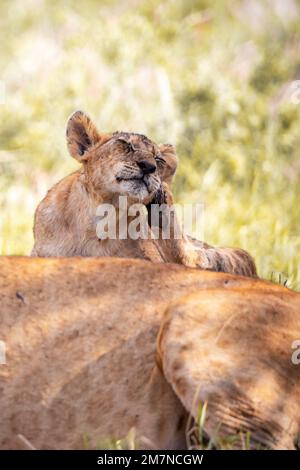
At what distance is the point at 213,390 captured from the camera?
4.23 m

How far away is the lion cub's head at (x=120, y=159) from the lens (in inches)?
245

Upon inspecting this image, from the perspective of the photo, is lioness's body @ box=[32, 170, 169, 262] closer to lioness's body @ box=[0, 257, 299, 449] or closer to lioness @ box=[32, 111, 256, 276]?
lioness @ box=[32, 111, 256, 276]

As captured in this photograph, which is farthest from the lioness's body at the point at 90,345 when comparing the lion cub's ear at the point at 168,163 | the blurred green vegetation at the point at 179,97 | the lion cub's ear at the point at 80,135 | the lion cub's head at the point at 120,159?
the blurred green vegetation at the point at 179,97

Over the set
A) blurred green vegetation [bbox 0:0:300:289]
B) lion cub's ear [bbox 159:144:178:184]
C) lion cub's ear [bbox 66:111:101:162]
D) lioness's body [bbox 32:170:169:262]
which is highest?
blurred green vegetation [bbox 0:0:300:289]

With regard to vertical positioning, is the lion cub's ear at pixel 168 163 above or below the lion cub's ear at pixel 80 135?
below

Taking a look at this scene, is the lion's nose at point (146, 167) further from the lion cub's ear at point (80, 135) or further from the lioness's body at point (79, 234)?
the lion cub's ear at point (80, 135)

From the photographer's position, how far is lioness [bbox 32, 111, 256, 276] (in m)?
6.30

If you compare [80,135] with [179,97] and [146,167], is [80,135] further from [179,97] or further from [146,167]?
[179,97]

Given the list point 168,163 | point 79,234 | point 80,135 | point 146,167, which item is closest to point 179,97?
point 80,135

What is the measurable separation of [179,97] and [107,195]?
6385 millimetres

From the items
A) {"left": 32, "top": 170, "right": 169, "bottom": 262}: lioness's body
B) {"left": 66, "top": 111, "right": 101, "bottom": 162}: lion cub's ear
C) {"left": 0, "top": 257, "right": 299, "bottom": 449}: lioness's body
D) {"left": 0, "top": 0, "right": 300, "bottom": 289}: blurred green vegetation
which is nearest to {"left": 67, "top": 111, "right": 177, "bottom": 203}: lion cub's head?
{"left": 66, "top": 111, "right": 101, "bottom": 162}: lion cub's ear

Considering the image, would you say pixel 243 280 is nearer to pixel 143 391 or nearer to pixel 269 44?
pixel 143 391
